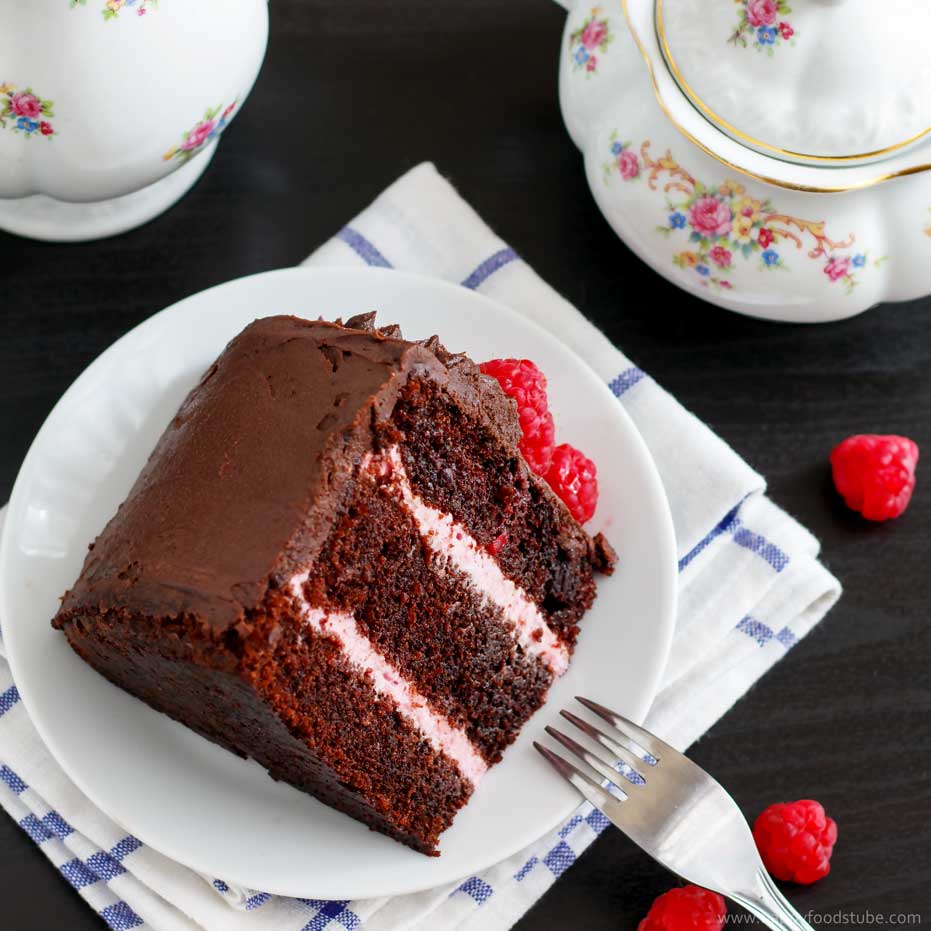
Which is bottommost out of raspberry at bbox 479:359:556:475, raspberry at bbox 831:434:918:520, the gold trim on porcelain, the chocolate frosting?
raspberry at bbox 831:434:918:520

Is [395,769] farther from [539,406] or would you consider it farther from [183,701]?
[539,406]

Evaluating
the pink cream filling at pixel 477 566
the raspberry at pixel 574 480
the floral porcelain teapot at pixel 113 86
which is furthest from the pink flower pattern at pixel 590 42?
the pink cream filling at pixel 477 566

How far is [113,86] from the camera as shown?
1.90 metres

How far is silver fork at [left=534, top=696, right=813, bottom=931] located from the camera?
191 cm

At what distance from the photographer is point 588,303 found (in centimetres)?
245

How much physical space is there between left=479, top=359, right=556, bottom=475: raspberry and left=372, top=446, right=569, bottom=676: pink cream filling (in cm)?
20

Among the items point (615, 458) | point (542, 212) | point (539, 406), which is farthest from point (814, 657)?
point (542, 212)

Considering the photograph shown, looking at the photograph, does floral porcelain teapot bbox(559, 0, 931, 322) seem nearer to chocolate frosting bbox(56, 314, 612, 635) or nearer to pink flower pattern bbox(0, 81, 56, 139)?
chocolate frosting bbox(56, 314, 612, 635)

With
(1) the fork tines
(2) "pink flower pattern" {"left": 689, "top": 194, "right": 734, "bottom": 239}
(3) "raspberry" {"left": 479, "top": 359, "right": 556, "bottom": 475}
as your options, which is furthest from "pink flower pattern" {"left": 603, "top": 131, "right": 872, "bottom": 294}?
(1) the fork tines

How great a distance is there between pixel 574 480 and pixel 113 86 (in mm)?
971

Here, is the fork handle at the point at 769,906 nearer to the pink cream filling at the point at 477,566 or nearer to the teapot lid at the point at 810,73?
the pink cream filling at the point at 477,566

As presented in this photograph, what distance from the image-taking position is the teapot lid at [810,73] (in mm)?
1872

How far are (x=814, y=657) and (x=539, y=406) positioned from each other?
0.71 metres

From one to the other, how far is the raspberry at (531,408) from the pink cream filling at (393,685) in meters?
0.43
